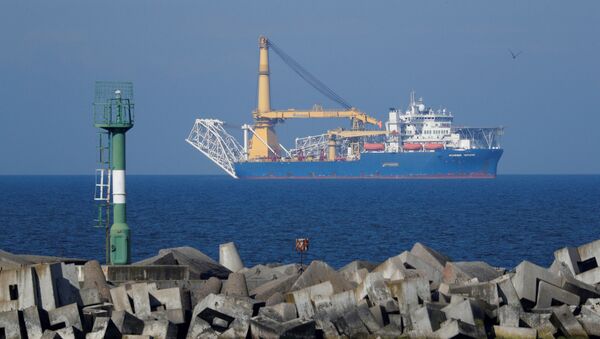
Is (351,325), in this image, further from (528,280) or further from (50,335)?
(50,335)

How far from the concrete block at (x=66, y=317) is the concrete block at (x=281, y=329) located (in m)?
1.38

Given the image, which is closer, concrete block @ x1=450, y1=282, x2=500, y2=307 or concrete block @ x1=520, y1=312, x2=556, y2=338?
concrete block @ x1=520, y1=312, x2=556, y2=338

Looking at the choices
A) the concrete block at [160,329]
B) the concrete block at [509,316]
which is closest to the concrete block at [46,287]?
the concrete block at [160,329]

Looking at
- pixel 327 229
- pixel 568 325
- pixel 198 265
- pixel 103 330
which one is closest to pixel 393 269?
pixel 568 325

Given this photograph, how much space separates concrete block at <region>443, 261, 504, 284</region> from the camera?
11.5m

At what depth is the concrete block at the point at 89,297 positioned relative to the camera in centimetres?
1012

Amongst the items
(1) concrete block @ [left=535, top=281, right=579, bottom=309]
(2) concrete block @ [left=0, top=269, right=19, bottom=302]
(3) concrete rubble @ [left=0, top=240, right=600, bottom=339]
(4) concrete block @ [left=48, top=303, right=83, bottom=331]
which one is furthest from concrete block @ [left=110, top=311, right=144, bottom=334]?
(1) concrete block @ [left=535, top=281, right=579, bottom=309]

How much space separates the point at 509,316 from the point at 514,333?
24 cm

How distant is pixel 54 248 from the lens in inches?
857

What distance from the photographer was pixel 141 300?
10.0 meters

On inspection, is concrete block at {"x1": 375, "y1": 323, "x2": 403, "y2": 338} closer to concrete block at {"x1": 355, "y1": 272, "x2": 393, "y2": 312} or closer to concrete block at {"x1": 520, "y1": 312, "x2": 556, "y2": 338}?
concrete block at {"x1": 355, "y1": 272, "x2": 393, "y2": 312}

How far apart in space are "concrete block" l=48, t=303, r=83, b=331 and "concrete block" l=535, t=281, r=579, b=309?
4.06 m

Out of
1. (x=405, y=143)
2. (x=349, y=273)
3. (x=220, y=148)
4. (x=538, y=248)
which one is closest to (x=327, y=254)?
(x=538, y=248)

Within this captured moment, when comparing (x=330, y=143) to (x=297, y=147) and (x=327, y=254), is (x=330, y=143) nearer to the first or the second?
(x=297, y=147)
